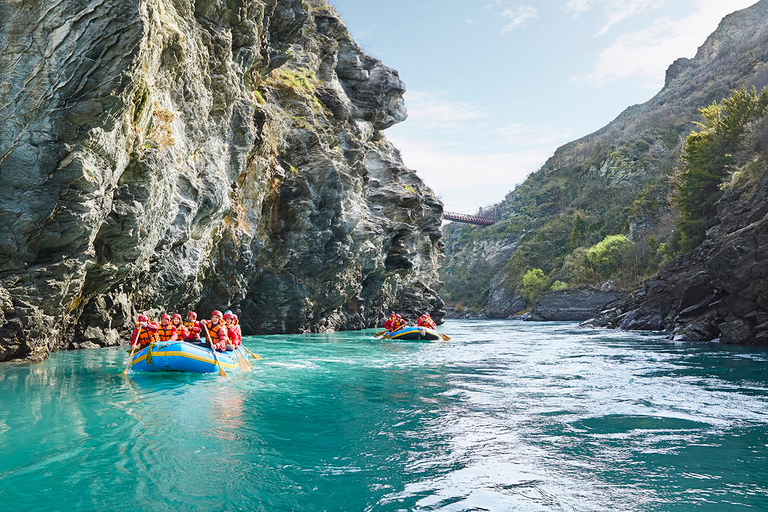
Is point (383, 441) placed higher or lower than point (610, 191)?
lower

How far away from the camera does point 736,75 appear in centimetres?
8369

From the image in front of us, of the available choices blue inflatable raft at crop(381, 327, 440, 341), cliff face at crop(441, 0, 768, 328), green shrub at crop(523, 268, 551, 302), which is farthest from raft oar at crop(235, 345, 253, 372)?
green shrub at crop(523, 268, 551, 302)

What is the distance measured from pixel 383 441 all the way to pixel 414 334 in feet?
70.9

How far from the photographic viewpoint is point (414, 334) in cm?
2853

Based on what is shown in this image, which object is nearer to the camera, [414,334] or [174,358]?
[174,358]

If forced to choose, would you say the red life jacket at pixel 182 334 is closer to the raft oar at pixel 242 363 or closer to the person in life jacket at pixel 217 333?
the person in life jacket at pixel 217 333

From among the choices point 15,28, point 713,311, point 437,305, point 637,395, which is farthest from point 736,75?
point 15,28

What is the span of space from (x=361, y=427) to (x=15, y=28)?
11051 mm

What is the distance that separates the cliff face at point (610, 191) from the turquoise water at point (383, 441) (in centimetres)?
6016

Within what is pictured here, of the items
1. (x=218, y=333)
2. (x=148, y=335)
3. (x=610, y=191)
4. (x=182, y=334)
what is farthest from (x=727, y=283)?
(x=610, y=191)

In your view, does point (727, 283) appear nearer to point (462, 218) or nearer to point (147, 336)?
point (147, 336)

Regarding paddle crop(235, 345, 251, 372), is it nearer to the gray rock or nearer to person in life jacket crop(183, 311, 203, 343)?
person in life jacket crop(183, 311, 203, 343)

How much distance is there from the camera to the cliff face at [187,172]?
38.3 ft

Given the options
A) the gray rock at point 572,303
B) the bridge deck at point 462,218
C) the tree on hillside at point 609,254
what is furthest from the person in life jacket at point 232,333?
the bridge deck at point 462,218
